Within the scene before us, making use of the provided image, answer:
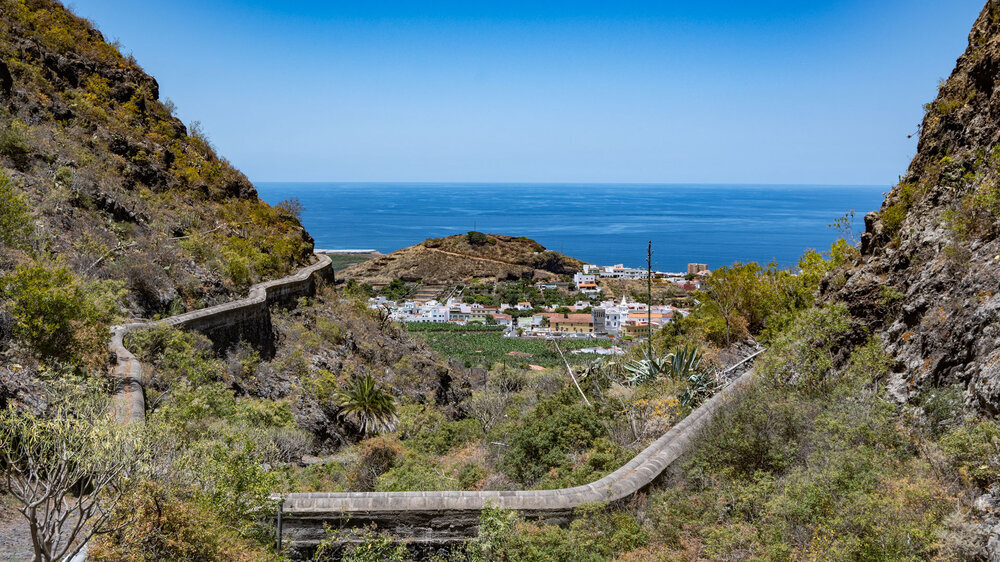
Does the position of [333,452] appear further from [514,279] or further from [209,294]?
[514,279]

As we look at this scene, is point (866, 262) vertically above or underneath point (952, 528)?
above

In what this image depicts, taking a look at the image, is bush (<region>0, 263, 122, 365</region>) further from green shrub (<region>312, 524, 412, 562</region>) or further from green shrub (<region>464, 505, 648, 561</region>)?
green shrub (<region>464, 505, 648, 561</region>)

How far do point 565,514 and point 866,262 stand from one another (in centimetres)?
662

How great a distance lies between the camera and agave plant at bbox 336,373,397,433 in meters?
13.9

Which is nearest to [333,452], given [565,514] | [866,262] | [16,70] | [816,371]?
[565,514]

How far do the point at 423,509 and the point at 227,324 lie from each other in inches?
370

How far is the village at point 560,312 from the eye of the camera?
73881 millimetres

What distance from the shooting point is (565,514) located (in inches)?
251

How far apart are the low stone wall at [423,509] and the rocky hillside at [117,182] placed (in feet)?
22.0

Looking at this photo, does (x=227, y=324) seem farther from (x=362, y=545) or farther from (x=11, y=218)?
(x=362, y=545)

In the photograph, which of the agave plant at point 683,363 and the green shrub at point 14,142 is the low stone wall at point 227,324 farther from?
the agave plant at point 683,363

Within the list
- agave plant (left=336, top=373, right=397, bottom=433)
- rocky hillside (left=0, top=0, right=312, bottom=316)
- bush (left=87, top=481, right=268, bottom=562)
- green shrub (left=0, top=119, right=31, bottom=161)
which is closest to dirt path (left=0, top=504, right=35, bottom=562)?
bush (left=87, top=481, right=268, bottom=562)

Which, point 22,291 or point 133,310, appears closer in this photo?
point 22,291

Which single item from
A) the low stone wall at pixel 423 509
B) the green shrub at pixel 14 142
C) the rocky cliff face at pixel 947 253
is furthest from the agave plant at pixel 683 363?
the green shrub at pixel 14 142
